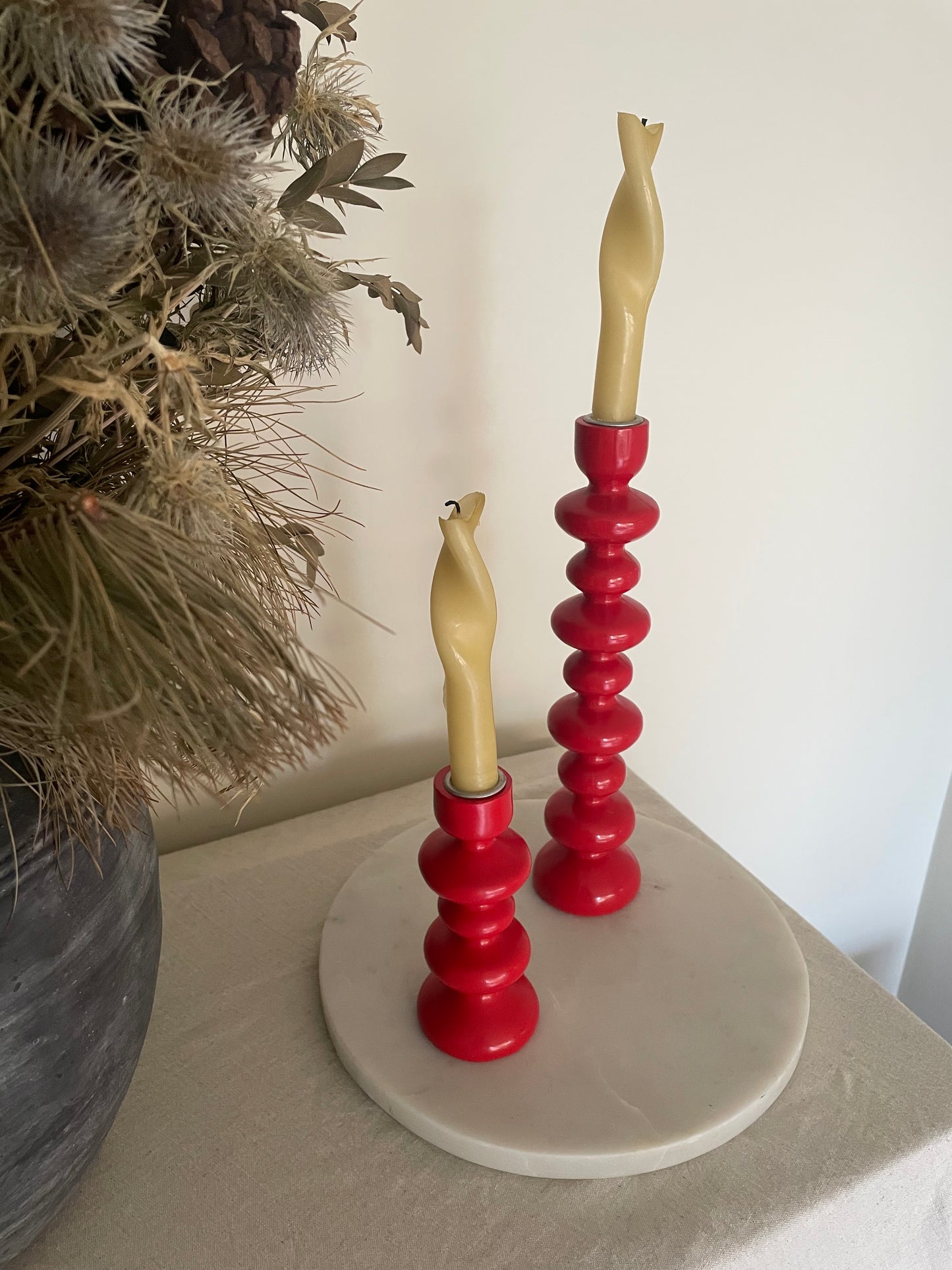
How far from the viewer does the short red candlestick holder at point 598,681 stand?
1.68 ft

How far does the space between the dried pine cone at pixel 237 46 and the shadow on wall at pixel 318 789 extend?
506 millimetres

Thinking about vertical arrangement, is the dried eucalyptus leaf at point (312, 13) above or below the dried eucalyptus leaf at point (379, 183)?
above

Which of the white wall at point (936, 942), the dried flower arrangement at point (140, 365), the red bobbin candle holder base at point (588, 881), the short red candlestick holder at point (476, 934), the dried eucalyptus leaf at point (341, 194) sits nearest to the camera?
the dried flower arrangement at point (140, 365)

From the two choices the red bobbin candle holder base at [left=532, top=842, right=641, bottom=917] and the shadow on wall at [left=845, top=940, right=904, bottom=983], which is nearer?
the red bobbin candle holder base at [left=532, top=842, right=641, bottom=917]

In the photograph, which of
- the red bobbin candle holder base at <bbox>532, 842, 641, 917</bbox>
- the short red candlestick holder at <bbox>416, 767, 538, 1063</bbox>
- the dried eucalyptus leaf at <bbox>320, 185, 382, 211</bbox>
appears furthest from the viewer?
the red bobbin candle holder base at <bbox>532, 842, 641, 917</bbox>

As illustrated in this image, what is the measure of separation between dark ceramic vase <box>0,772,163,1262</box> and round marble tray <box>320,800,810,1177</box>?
15 cm

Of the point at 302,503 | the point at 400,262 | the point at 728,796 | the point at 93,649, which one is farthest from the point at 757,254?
the point at 93,649

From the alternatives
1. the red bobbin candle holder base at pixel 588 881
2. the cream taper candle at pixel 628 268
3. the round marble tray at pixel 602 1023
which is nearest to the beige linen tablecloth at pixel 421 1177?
the round marble tray at pixel 602 1023

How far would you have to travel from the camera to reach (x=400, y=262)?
60 centimetres

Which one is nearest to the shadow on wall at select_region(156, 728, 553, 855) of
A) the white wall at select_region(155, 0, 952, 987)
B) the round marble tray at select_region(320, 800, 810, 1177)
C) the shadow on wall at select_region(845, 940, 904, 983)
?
the white wall at select_region(155, 0, 952, 987)

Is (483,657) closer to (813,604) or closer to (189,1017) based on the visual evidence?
(189,1017)

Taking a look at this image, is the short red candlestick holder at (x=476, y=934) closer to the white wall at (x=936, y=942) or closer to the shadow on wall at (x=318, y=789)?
the shadow on wall at (x=318, y=789)

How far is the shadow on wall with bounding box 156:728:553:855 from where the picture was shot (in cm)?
68

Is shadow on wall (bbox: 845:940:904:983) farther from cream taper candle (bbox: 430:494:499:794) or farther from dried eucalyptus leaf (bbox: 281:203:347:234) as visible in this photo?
dried eucalyptus leaf (bbox: 281:203:347:234)
